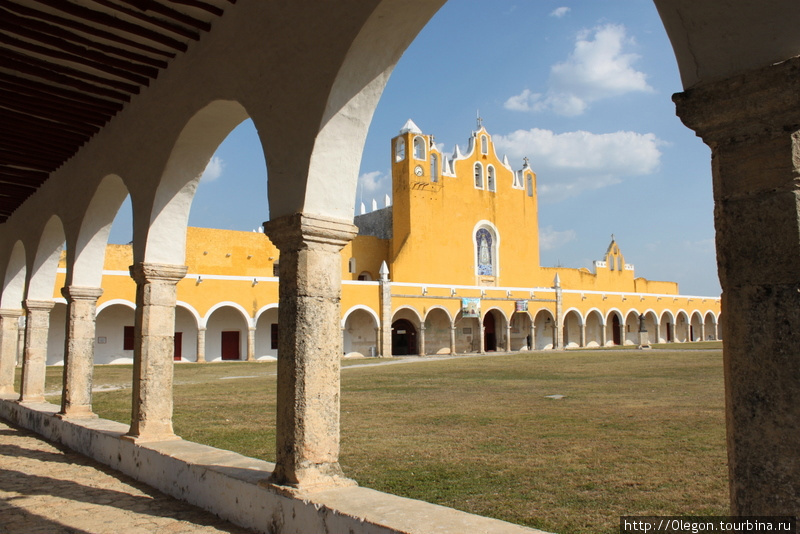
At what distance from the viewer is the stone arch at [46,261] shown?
29.6ft

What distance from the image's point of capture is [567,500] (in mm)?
4418

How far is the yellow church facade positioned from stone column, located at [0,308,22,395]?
11031 mm

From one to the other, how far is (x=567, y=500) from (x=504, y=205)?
32356mm

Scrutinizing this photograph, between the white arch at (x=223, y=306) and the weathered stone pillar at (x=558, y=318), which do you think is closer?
the white arch at (x=223, y=306)

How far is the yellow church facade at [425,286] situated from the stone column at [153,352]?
1755cm

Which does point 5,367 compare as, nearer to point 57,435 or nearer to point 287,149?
point 57,435

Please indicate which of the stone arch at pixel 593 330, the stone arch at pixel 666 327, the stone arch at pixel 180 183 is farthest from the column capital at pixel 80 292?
the stone arch at pixel 666 327

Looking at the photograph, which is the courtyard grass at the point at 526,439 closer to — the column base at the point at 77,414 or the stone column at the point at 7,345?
the column base at the point at 77,414

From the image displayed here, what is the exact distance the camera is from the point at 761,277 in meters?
1.87

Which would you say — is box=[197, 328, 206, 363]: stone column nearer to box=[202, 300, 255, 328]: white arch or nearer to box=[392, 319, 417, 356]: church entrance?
box=[202, 300, 255, 328]: white arch

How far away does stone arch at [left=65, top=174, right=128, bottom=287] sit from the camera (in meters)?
7.02

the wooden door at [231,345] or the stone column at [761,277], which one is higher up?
the stone column at [761,277]

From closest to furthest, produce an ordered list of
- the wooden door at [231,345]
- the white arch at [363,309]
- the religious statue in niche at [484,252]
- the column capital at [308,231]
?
the column capital at [308,231] < the wooden door at [231,345] < the white arch at [363,309] < the religious statue in niche at [484,252]

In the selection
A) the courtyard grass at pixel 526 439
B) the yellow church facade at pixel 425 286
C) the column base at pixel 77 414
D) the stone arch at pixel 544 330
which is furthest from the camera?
the stone arch at pixel 544 330
